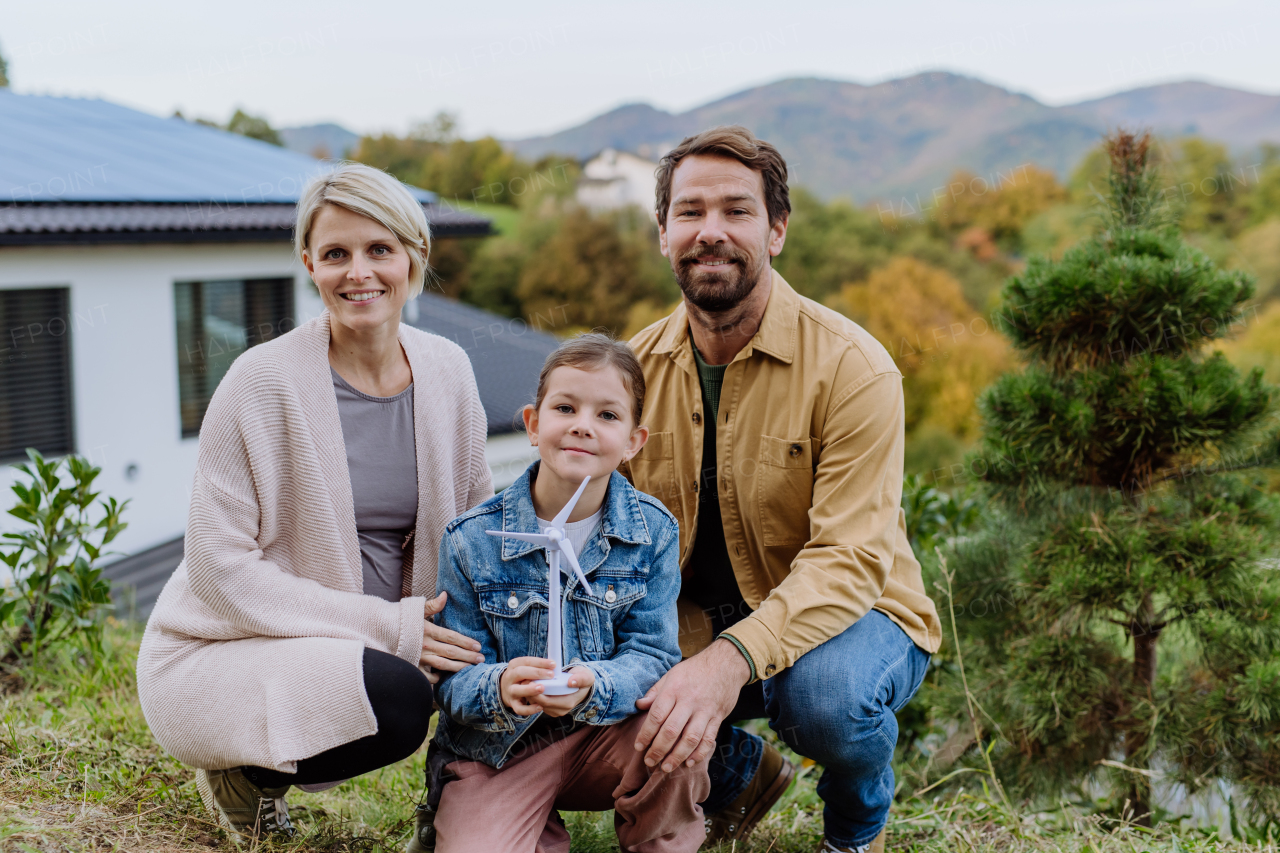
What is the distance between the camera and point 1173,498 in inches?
125

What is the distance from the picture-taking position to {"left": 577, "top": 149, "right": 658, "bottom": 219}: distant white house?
51.8m

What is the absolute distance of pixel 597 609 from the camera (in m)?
2.06

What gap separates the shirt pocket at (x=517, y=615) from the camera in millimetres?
2047

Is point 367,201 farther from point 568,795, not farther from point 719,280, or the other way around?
point 568,795

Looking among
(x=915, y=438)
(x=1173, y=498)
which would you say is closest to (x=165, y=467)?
(x=1173, y=498)

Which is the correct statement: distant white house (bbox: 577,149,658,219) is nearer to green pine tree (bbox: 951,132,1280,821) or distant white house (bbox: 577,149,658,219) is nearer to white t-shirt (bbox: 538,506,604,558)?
green pine tree (bbox: 951,132,1280,821)

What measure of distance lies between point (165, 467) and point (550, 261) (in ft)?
94.0

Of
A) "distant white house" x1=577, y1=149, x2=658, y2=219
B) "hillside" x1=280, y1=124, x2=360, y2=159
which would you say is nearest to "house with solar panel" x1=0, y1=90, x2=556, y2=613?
"hillside" x1=280, y1=124, x2=360, y2=159

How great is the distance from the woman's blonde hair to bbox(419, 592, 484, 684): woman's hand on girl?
2.51ft

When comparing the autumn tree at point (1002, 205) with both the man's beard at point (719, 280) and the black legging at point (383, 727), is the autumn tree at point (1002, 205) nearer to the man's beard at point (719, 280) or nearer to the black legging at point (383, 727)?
the man's beard at point (719, 280)

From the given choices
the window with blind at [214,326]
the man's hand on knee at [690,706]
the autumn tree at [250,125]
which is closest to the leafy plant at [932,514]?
the man's hand on knee at [690,706]

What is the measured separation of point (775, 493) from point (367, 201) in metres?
1.12

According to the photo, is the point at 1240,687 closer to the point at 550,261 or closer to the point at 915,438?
the point at 915,438

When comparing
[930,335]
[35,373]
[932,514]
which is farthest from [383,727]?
[930,335]
